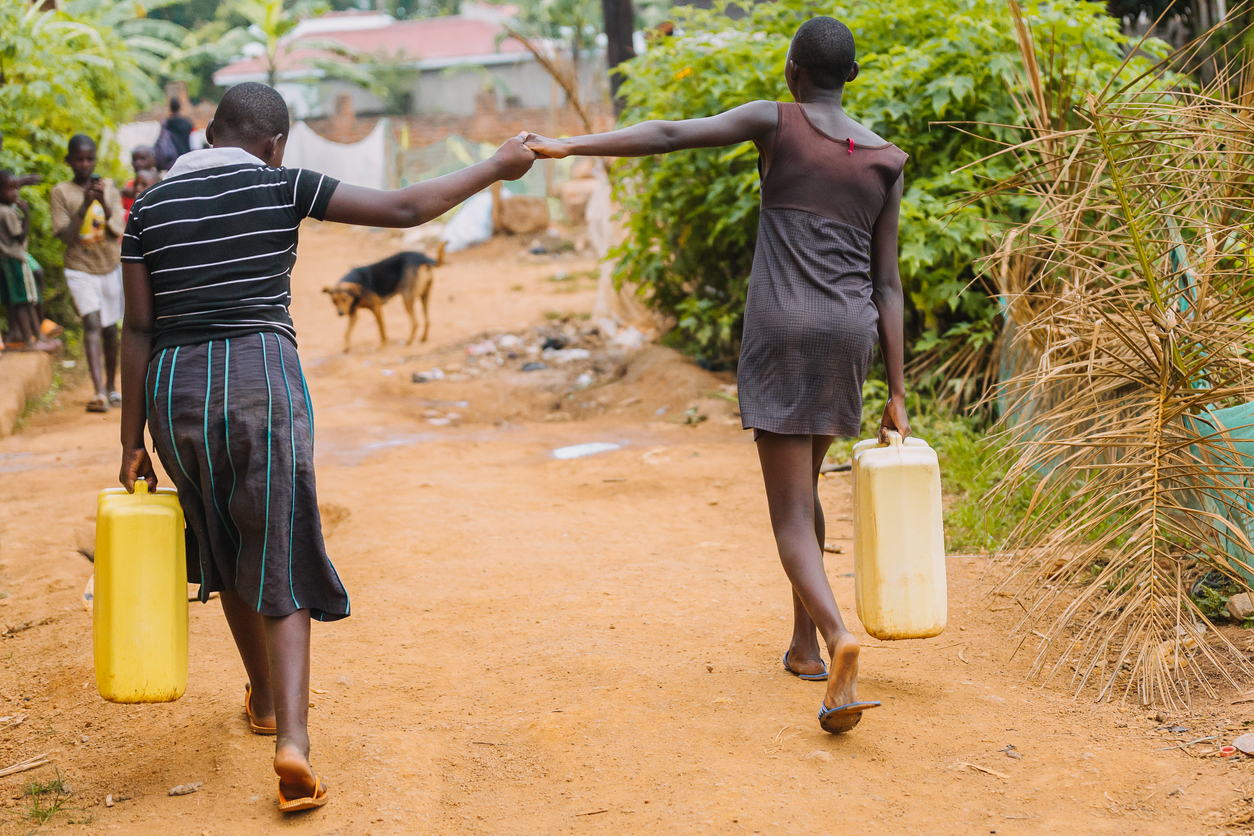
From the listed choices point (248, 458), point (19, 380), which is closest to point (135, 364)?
point (248, 458)

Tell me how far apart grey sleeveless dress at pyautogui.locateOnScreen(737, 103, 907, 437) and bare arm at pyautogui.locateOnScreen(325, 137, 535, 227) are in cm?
76

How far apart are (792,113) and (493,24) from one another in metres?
33.4

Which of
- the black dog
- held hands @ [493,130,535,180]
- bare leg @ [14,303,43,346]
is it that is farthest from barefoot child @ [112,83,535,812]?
the black dog

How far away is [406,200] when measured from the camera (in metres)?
2.31

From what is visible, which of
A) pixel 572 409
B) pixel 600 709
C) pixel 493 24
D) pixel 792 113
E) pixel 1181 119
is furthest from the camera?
pixel 493 24

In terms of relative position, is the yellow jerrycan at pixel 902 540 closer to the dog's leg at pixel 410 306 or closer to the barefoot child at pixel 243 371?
the barefoot child at pixel 243 371

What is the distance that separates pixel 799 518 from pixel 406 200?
127 cm

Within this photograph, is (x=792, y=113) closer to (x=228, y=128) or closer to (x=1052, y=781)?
(x=228, y=128)

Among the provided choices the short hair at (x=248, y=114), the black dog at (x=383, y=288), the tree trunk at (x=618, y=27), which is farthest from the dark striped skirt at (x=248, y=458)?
the black dog at (x=383, y=288)

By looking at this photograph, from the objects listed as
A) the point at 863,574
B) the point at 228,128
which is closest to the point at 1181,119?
the point at 863,574

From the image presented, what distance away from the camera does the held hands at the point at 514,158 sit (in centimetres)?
252

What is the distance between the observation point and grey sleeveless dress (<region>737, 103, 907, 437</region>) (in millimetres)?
2547

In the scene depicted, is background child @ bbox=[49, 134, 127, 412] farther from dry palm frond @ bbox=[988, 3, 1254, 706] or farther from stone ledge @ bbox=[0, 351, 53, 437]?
dry palm frond @ bbox=[988, 3, 1254, 706]

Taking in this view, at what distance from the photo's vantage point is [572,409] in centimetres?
805
